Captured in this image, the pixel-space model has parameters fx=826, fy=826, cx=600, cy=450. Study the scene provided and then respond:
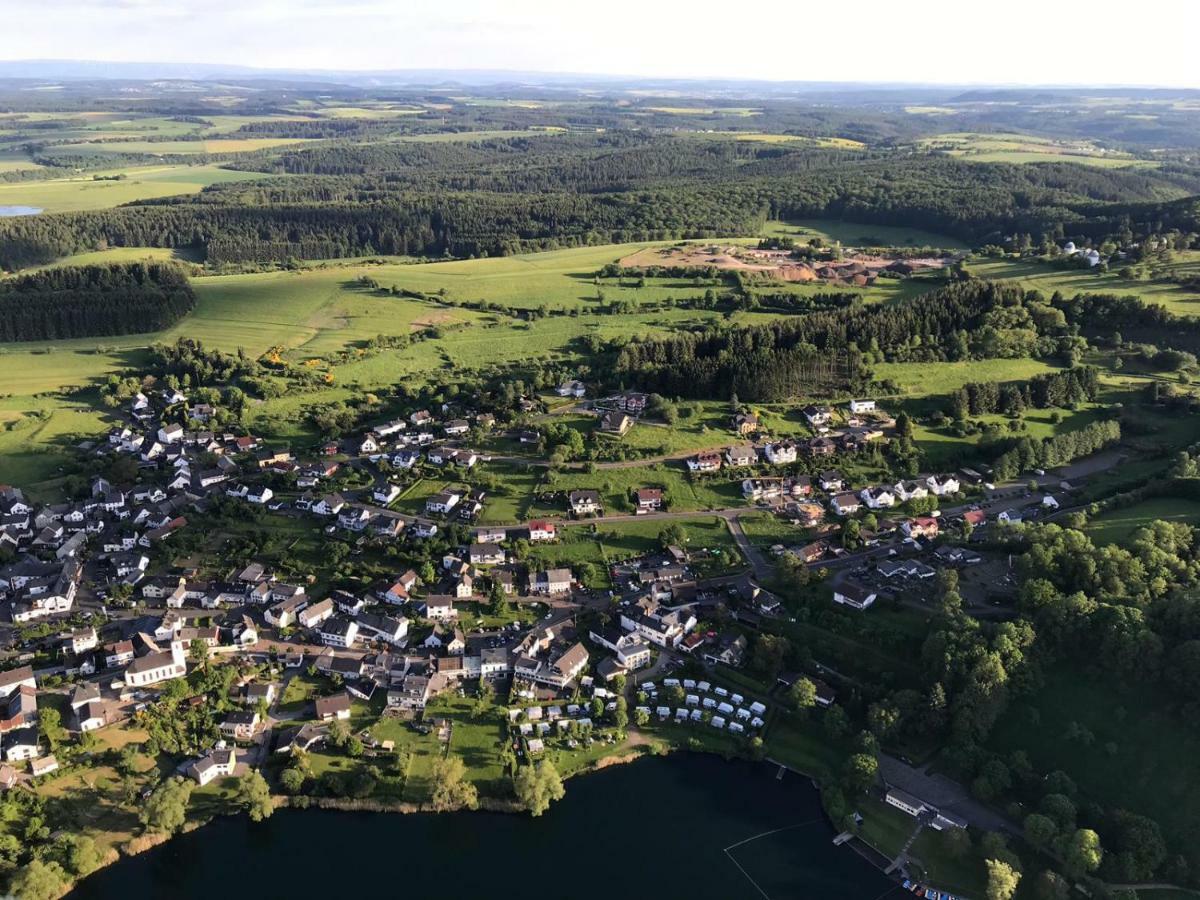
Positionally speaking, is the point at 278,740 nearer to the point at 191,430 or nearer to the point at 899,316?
the point at 191,430

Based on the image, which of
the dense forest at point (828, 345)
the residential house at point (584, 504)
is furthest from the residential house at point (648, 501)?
the dense forest at point (828, 345)

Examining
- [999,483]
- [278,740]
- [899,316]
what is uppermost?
[899,316]

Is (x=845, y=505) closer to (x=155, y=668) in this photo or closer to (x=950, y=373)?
(x=950, y=373)

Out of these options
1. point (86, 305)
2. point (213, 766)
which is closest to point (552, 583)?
point (213, 766)

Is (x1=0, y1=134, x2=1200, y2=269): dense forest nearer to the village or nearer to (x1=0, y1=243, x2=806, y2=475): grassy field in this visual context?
(x1=0, y1=243, x2=806, y2=475): grassy field

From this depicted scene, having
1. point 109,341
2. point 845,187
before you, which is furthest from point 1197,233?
point 109,341

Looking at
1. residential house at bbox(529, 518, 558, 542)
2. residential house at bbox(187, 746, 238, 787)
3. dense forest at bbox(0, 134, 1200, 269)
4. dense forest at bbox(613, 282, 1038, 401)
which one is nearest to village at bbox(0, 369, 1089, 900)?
residential house at bbox(187, 746, 238, 787)
